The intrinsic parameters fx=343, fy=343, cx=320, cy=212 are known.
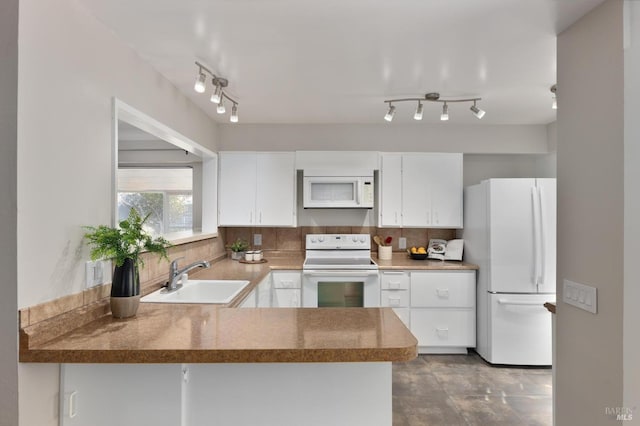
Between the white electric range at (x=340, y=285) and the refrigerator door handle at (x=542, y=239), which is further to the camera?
the white electric range at (x=340, y=285)

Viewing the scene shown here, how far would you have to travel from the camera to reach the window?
13.3 feet

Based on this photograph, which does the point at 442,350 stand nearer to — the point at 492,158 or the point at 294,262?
the point at 294,262

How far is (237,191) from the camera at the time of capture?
370cm

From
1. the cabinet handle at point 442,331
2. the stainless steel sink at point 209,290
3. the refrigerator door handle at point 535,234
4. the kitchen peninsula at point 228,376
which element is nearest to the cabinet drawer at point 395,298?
the cabinet handle at point 442,331

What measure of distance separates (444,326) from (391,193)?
146cm

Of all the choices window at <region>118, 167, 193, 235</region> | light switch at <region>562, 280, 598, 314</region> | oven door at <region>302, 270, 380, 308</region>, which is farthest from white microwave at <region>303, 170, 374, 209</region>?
light switch at <region>562, 280, 598, 314</region>

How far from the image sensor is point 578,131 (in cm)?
168

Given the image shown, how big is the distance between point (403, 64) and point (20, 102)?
6.52 ft

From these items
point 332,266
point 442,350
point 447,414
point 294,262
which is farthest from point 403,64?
point 442,350

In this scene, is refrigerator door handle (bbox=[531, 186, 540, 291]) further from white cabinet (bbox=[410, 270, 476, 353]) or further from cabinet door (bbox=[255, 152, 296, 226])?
cabinet door (bbox=[255, 152, 296, 226])

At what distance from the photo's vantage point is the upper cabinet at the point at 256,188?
3.70 meters

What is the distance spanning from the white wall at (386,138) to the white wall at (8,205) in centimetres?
258

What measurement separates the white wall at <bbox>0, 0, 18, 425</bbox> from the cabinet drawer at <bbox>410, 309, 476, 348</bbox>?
10.0 feet

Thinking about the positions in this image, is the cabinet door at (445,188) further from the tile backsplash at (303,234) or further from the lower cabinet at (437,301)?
the lower cabinet at (437,301)
